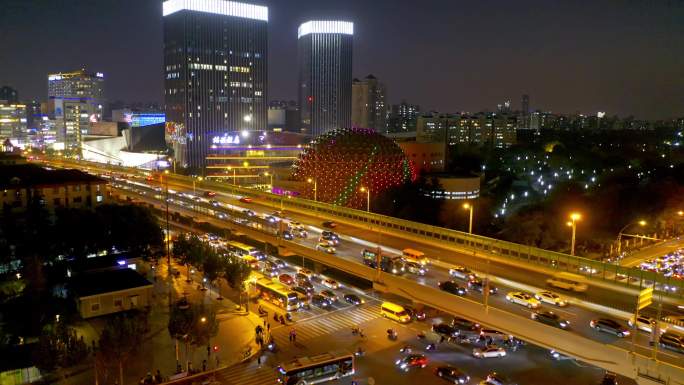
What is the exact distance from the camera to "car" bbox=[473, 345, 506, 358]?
24.3 metres

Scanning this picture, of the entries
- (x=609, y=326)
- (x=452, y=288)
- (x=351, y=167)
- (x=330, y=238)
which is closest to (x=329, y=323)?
(x=330, y=238)

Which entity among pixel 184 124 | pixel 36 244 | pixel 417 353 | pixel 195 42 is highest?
pixel 195 42

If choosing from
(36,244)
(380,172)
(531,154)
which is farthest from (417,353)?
(531,154)

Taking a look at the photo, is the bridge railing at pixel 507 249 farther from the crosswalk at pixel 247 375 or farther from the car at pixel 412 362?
the crosswalk at pixel 247 375

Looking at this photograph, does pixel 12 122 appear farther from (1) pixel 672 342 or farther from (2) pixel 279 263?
(1) pixel 672 342

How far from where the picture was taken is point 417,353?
80.7ft

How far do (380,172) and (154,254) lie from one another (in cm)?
2563

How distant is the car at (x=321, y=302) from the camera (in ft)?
101

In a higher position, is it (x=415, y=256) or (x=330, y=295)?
(x=415, y=256)

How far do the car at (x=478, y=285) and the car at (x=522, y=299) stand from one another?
0.93 meters

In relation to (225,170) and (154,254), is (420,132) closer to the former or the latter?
(225,170)

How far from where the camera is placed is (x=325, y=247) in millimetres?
28547

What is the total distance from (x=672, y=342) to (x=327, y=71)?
133307 millimetres

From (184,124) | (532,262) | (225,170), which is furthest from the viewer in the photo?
(184,124)
